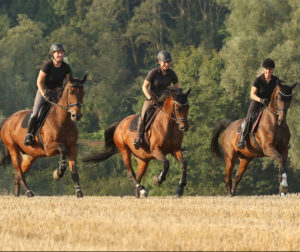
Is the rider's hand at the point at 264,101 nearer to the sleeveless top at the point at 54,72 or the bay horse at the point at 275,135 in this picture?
the bay horse at the point at 275,135

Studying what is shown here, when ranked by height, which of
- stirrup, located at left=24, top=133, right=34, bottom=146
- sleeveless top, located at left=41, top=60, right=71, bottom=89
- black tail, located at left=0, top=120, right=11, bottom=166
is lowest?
black tail, located at left=0, top=120, right=11, bottom=166

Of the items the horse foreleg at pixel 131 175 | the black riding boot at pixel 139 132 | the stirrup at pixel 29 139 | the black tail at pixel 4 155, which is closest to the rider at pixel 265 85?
the black riding boot at pixel 139 132

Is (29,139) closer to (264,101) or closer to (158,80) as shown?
(158,80)

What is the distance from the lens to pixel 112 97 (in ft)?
323

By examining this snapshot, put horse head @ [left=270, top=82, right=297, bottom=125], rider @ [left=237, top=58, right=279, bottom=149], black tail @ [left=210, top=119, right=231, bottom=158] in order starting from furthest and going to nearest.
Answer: black tail @ [left=210, top=119, right=231, bottom=158]
rider @ [left=237, top=58, right=279, bottom=149]
horse head @ [left=270, top=82, right=297, bottom=125]

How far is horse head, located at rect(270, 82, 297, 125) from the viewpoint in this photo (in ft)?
64.1

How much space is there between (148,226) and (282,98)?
22.8ft

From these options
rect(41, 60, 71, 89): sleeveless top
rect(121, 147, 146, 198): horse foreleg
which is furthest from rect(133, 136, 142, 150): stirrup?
rect(41, 60, 71, 89): sleeveless top

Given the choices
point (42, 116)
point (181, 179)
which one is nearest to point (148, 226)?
point (181, 179)

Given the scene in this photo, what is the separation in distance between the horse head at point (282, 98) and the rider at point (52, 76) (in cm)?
454

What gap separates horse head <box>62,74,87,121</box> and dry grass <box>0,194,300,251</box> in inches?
71.0

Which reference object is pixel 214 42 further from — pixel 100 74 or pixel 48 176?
pixel 48 176

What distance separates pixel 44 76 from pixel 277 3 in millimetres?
36447

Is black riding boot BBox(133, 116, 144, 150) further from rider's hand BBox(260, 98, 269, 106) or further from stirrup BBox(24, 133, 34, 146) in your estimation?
rider's hand BBox(260, 98, 269, 106)
